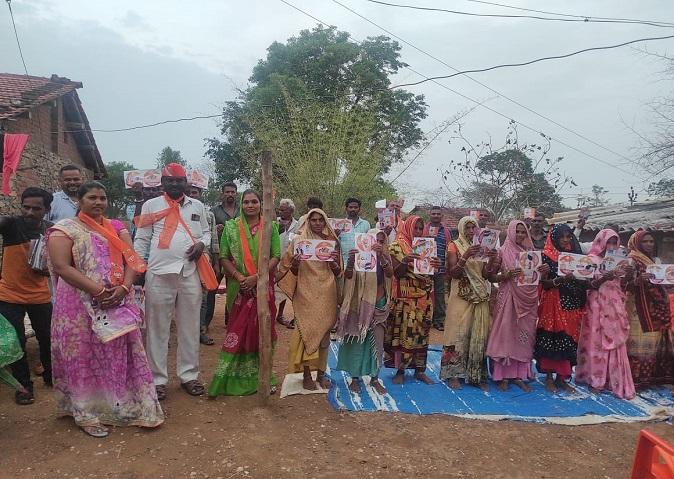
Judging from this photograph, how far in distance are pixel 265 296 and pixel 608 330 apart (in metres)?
3.43

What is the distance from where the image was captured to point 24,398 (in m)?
3.96

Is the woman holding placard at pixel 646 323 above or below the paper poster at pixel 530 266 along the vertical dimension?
below

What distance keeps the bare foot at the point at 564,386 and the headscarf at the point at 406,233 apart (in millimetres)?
2085

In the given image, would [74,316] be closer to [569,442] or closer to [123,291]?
[123,291]

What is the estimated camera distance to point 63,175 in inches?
169

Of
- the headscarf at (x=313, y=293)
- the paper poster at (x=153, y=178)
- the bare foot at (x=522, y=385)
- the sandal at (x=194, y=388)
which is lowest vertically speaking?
the sandal at (x=194, y=388)

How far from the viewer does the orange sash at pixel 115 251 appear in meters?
3.46

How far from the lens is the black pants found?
12.8ft

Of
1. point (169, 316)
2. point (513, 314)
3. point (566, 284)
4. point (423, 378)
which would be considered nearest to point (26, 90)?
point (169, 316)

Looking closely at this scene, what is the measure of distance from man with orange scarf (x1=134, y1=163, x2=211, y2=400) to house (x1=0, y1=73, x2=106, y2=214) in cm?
686

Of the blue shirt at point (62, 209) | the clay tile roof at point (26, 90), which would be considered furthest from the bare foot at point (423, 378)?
the clay tile roof at point (26, 90)

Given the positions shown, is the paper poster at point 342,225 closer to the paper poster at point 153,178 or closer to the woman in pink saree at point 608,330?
the paper poster at point 153,178

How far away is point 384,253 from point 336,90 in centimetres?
1460

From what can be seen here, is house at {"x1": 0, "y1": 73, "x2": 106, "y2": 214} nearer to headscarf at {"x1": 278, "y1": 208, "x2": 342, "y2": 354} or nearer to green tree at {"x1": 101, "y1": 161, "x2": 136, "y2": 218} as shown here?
headscarf at {"x1": 278, "y1": 208, "x2": 342, "y2": 354}
